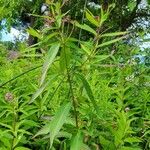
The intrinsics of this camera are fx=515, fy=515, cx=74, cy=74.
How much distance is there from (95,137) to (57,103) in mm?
309

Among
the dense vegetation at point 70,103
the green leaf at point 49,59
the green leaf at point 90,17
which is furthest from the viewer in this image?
the green leaf at point 90,17

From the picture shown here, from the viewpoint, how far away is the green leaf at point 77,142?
6.19 ft

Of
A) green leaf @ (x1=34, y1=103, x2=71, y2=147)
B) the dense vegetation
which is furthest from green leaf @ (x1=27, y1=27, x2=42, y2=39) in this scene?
green leaf @ (x1=34, y1=103, x2=71, y2=147)

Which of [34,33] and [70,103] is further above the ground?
[34,33]

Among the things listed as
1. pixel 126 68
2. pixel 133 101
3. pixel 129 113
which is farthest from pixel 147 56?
pixel 129 113

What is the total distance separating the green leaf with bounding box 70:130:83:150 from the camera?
189 cm

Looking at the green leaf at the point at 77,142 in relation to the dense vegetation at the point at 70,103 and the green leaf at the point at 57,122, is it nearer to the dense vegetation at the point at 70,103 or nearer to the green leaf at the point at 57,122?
the dense vegetation at the point at 70,103

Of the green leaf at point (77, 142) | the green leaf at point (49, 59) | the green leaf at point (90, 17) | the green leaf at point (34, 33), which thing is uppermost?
the green leaf at point (90, 17)

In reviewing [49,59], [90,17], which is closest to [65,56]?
[49,59]

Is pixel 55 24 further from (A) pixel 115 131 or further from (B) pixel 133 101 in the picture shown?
(B) pixel 133 101

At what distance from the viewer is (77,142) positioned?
1.91 metres

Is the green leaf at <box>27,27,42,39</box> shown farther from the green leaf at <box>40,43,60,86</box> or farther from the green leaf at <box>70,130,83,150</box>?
the green leaf at <box>70,130,83,150</box>

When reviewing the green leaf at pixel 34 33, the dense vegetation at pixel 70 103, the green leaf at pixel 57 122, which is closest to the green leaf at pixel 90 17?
the dense vegetation at pixel 70 103

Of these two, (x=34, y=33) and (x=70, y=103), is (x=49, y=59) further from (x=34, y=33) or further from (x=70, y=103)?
(x=34, y=33)
